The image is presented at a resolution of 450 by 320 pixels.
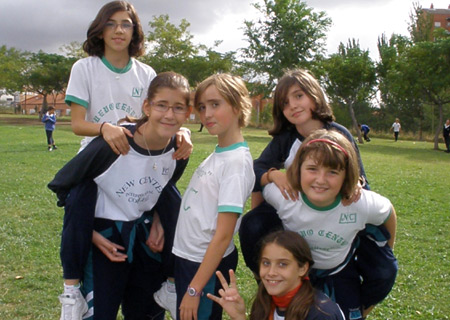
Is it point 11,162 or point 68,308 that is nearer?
point 68,308

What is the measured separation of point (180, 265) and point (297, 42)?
35.5 meters

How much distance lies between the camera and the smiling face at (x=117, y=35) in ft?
9.24

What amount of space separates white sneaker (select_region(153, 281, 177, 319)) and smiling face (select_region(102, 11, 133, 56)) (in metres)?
1.46

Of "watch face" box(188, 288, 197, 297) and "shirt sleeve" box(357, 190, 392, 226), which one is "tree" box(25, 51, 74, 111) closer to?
"watch face" box(188, 288, 197, 297)

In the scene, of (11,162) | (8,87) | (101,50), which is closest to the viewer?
(101,50)

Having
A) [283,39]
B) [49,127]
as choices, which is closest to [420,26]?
[283,39]

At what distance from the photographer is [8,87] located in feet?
146

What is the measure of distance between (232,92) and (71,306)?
1407mm

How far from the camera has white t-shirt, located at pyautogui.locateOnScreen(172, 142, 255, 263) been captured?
2.34m

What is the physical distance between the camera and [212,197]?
8.04 feet

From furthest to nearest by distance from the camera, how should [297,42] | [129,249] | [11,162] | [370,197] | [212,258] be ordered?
[297,42] < [11,162] < [129,249] < [370,197] < [212,258]

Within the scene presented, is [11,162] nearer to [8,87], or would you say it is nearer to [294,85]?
[294,85]

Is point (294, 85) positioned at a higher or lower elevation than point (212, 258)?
higher

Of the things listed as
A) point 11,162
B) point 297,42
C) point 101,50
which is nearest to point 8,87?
point 297,42
